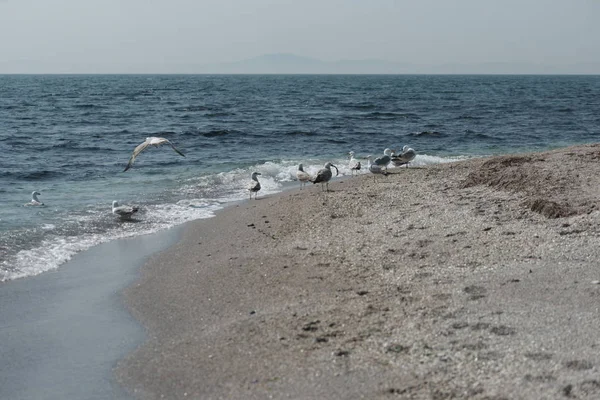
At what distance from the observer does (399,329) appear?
6.41 meters

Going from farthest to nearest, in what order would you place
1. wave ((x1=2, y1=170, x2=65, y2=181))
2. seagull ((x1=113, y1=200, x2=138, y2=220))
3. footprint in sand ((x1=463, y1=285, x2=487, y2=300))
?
wave ((x1=2, y1=170, x2=65, y2=181)) < seagull ((x1=113, y1=200, x2=138, y2=220)) < footprint in sand ((x1=463, y1=285, x2=487, y2=300))

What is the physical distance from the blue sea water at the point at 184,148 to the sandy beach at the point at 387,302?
90.1 inches

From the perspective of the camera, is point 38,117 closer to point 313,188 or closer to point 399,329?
point 313,188

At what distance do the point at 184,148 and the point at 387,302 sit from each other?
65.3 feet

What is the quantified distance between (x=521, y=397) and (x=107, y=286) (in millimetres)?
5732

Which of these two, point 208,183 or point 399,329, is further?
point 208,183

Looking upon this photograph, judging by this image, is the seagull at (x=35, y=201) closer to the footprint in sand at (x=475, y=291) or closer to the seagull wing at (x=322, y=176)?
the seagull wing at (x=322, y=176)

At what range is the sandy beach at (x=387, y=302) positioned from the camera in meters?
5.57

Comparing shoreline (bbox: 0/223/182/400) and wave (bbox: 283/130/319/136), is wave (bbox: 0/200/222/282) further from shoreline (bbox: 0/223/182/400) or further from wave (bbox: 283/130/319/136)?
wave (bbox: 283/130/319/136)

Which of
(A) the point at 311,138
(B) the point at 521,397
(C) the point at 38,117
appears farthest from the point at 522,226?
(C) the point at 38,117

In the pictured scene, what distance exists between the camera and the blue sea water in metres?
12.8

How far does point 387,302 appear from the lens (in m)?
7.17

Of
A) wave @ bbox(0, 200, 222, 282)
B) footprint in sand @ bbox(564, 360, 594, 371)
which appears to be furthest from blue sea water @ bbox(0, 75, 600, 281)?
footprint in sand @ bbox(564, 360, 594, 371)

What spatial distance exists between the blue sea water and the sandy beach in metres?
2.29
